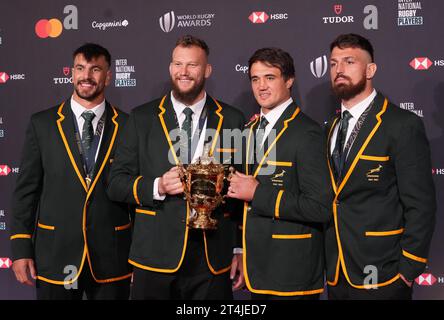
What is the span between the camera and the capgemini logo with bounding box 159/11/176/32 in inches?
157

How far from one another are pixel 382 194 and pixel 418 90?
50.4 inches

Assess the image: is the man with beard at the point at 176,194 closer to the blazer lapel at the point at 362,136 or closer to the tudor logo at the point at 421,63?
the blazer lapel at the point at 362,136

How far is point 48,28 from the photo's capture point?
421cm

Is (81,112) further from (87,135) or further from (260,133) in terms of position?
(260,133)

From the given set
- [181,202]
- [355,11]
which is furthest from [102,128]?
[355,11]

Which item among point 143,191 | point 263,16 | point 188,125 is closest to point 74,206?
point 143,191

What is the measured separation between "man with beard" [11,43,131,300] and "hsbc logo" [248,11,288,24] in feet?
4.36

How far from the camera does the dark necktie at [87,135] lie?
117 inches

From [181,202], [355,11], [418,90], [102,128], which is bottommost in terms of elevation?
[181,202]

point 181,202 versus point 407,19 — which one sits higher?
point 407,19

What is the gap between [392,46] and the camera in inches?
143

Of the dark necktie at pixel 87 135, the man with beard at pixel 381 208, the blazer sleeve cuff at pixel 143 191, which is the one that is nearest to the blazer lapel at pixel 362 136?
the man with beard at pixel 381 208

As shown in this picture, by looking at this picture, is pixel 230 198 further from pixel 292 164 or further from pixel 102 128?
pixel 102 128

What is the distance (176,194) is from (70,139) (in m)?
0.75
